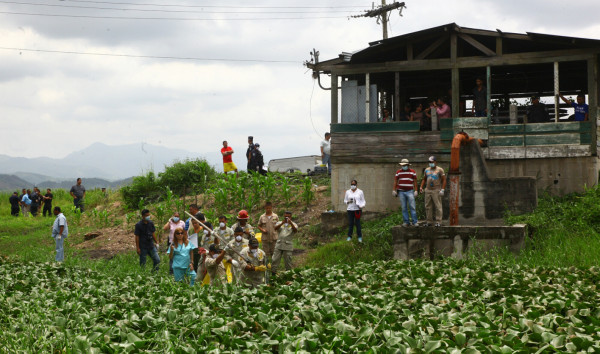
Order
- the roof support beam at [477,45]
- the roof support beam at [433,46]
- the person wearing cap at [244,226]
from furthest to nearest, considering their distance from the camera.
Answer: the roof support beam at [433,46], the roof support beam at [477,45], the person wearing cap at [244,226]

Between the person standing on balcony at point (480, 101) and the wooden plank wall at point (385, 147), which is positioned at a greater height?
the person standing on balcony at point (480, 101)

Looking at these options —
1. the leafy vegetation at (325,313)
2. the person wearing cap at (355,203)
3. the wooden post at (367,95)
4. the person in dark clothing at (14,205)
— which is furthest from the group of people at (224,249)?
the person in dark clothing at (14,205)

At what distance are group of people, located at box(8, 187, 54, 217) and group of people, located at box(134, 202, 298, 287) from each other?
1800cm

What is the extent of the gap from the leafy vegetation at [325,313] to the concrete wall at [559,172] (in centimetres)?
784

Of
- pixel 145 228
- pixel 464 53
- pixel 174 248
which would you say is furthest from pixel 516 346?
pixel 464 53

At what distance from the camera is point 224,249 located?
13.5 meters

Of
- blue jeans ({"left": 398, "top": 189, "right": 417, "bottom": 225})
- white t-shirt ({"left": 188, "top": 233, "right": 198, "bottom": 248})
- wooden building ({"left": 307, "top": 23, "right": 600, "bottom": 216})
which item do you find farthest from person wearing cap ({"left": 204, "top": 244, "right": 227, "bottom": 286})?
wooden building ({"left": 307, "top": 23, "right": 600, "bottom": 216})

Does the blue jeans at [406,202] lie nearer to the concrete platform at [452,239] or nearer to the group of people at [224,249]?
the concrete platform at [452,239]

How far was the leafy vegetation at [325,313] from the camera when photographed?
770 cm

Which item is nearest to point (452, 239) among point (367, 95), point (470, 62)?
point (470, 62)

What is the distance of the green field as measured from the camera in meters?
7.71

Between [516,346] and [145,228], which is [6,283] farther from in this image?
[516,346]

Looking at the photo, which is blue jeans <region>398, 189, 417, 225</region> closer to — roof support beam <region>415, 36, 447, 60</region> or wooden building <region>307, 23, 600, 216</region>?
wooden building <region>307, 23, 600, 216</region>

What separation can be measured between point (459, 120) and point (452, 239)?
571cm
